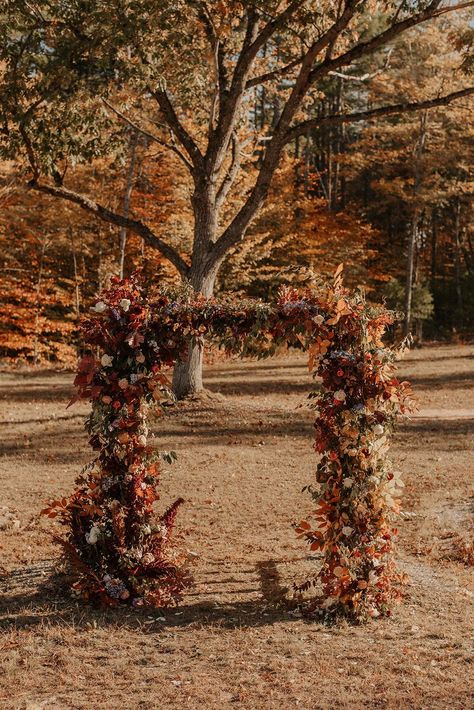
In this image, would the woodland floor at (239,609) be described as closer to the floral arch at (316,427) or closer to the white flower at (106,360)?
the floral arch at (316,427)

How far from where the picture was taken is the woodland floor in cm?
435

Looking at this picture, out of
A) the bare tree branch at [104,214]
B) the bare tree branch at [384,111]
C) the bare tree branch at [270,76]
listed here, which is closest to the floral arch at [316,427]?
the bare tree branch at [384,111]

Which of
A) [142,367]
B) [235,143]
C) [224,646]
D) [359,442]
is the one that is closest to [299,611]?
[224,646]

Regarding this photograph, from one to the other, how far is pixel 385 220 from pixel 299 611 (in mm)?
29032

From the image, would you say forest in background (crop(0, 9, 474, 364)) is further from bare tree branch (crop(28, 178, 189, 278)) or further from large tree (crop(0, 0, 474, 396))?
bare tree branch (crop(28, 178, 189, 278))

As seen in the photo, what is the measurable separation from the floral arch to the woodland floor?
0.97 ft

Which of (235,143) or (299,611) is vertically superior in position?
(235,143)

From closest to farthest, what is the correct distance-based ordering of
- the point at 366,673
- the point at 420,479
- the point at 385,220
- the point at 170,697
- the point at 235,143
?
the point at 170,697, the point at 366,673, the point at 420,479, the point at 235,143, the point at 385,220

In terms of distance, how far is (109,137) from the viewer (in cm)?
1277

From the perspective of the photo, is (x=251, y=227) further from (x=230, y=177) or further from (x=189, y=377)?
(x=189, y=377)

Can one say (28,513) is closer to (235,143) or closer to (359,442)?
(359,442)

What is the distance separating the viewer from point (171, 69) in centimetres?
1275

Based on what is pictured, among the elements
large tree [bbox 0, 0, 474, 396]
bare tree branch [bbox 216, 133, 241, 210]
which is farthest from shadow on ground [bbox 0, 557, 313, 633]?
bare tree branch [bbox 216, 133, 241, 210]

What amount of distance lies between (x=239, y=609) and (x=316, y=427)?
1.52 meters
